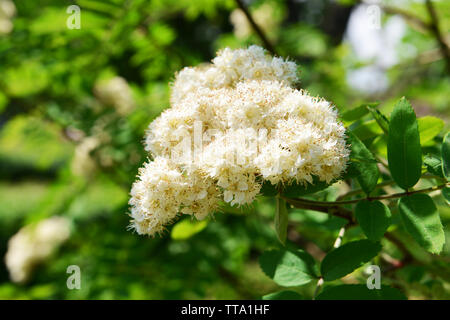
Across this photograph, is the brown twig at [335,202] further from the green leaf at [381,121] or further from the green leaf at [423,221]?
the green leaf at [381,121]

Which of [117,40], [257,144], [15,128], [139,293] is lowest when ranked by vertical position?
[139,293]

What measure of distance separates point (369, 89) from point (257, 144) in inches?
211

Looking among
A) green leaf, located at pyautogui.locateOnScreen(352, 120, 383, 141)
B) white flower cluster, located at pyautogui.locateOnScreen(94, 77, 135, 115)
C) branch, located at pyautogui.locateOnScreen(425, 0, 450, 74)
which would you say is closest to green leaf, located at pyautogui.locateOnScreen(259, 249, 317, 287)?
green leaf, located at pyautogui.locateOnScreen(352, 120, 383, 141)

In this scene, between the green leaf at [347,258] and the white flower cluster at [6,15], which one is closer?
the green leaf at [347,258]

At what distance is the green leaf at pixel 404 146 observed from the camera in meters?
0.90

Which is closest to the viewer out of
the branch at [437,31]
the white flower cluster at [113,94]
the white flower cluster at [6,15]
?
the branch at [437,31]

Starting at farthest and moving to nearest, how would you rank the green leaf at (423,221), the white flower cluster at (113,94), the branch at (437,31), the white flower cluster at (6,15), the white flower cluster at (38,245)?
1. the white flower cluster at (38,245)
2. the white flower cluster at (113,94)
3. the white flower cluster at (6,15)
4. the branch at (437,31)
5. the green leaf at (423,221)

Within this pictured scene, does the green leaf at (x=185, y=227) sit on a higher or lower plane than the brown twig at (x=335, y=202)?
lower

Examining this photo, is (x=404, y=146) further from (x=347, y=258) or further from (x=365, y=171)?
(x=347, y=258)

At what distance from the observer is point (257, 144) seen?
2.90 ft

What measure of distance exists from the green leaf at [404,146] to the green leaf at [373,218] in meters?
0.08

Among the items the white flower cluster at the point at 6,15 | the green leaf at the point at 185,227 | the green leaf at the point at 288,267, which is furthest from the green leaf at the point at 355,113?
the white flower cluster at the point at 6,15
